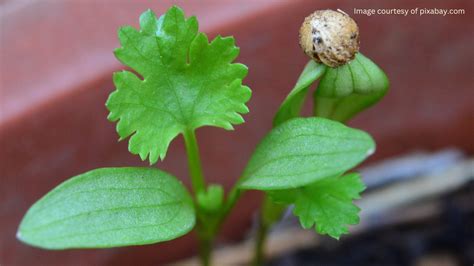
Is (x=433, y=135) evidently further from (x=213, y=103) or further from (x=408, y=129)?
(x=213, y=103)

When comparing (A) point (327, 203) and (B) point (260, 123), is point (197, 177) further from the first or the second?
(B) point (260, 123)

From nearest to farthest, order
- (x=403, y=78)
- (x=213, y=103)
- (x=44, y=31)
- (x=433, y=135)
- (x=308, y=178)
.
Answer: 1. (x=308, y=178)
2. (x=213, y=103)
3. (x=44, y=31)
4. (x=403, y=78)
5. (x=433, y=135)

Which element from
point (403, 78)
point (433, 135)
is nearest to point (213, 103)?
point (403, 78)

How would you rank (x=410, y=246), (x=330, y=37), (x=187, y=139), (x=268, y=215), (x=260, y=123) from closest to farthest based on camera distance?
1. (x=330, y=37)
2. (x=187, y=139)
3. (x=268, y=215)
4. (x=260, y=123)
5. (x=410, y=246)

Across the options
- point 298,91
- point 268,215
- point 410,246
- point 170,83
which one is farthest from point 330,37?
point 410,246

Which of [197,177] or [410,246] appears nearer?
[197,177]

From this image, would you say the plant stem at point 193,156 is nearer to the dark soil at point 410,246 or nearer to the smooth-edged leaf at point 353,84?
the smooth-edged leaf at point 353,84
